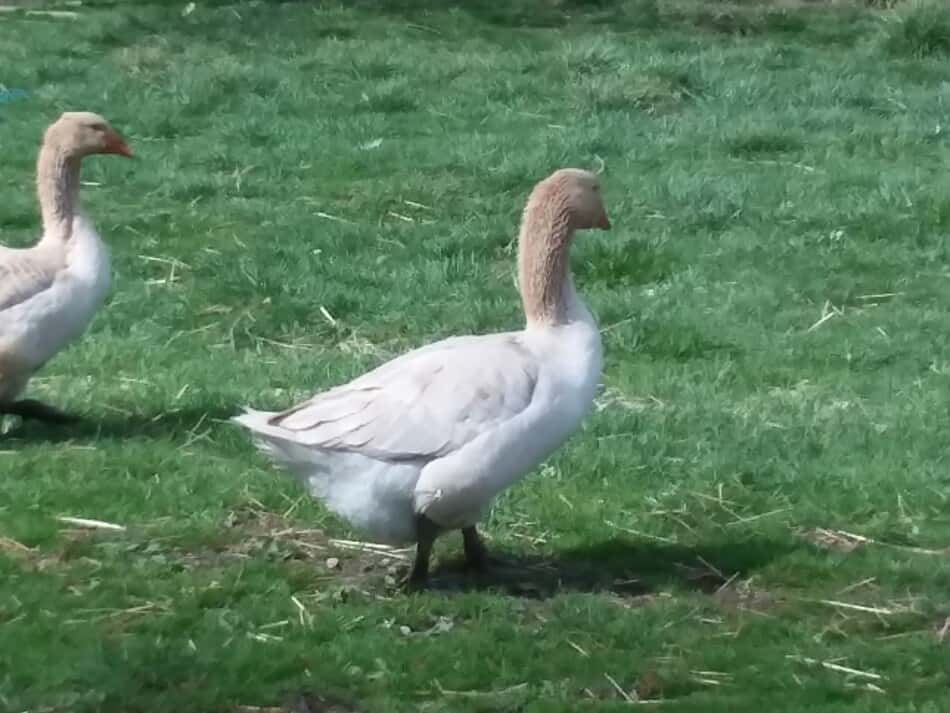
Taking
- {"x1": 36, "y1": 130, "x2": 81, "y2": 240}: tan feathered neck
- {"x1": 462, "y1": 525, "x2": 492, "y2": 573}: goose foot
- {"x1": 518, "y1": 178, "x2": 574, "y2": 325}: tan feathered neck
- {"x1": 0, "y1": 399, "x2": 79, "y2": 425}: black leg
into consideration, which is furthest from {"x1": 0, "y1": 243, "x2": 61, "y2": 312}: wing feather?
{"x1": 462, "y1": 525, "x2": 492, "y2": 573}: goose foot

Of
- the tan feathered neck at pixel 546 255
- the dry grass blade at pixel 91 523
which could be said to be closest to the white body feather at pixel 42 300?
the dry grass blade at pixel 91 523

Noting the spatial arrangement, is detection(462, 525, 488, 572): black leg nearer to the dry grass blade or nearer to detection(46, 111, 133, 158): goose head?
the dry grass blade

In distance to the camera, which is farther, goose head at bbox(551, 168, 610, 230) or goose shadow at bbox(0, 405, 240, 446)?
goose shadow at bbox(0, 405, 240, 446)

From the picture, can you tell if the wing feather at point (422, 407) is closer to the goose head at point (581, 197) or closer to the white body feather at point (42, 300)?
the goose head at point (581, 197)

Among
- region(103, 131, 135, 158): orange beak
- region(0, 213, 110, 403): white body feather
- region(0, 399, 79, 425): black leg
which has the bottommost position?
region(0, 399, 79, 425): black leg

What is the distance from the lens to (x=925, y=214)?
35.1 feet

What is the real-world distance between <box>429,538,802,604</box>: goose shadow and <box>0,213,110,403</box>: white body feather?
6.71 ft

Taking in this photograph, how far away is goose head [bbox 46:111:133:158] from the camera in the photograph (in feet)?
25.3

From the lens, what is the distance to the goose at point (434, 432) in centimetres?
552

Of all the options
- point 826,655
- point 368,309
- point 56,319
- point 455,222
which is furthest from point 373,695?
point 455,222

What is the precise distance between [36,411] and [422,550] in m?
2.28

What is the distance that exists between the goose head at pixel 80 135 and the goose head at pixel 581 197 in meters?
2.35

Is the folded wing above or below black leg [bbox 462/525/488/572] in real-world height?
above

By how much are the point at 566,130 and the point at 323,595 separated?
767cm
